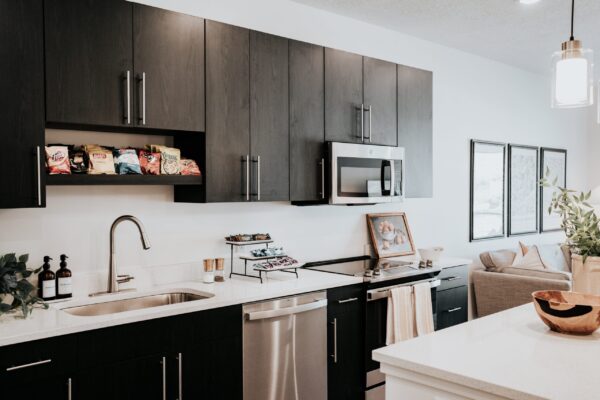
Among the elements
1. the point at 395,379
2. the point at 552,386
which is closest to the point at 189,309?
the point at 395,379

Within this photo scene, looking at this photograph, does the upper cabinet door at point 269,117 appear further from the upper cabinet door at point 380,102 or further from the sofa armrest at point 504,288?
the sofa armrest at point 504,288

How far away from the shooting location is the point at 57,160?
252 cm

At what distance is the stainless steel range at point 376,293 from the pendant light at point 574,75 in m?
1.74

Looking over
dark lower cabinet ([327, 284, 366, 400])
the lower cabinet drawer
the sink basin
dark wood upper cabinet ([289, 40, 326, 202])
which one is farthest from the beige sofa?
the sink basin

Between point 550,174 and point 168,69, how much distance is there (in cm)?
490

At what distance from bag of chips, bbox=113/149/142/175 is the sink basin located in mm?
660

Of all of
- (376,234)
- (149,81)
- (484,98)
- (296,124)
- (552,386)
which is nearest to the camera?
(552,386)

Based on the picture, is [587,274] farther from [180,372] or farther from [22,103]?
[22,103]

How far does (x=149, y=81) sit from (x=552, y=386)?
2211mm

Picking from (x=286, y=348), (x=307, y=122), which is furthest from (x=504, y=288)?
(x=286, y=348)

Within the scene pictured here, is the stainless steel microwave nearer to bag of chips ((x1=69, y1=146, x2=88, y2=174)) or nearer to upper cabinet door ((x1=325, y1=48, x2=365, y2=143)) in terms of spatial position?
upper cabinet door ((x1=325, y1=48, x2=365, y2=143))

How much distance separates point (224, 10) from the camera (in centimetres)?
343

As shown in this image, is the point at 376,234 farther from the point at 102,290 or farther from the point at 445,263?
the point at 102,290

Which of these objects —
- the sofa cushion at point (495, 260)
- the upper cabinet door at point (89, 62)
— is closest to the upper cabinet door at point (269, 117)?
the upper cabinet door at point (89, 62)
